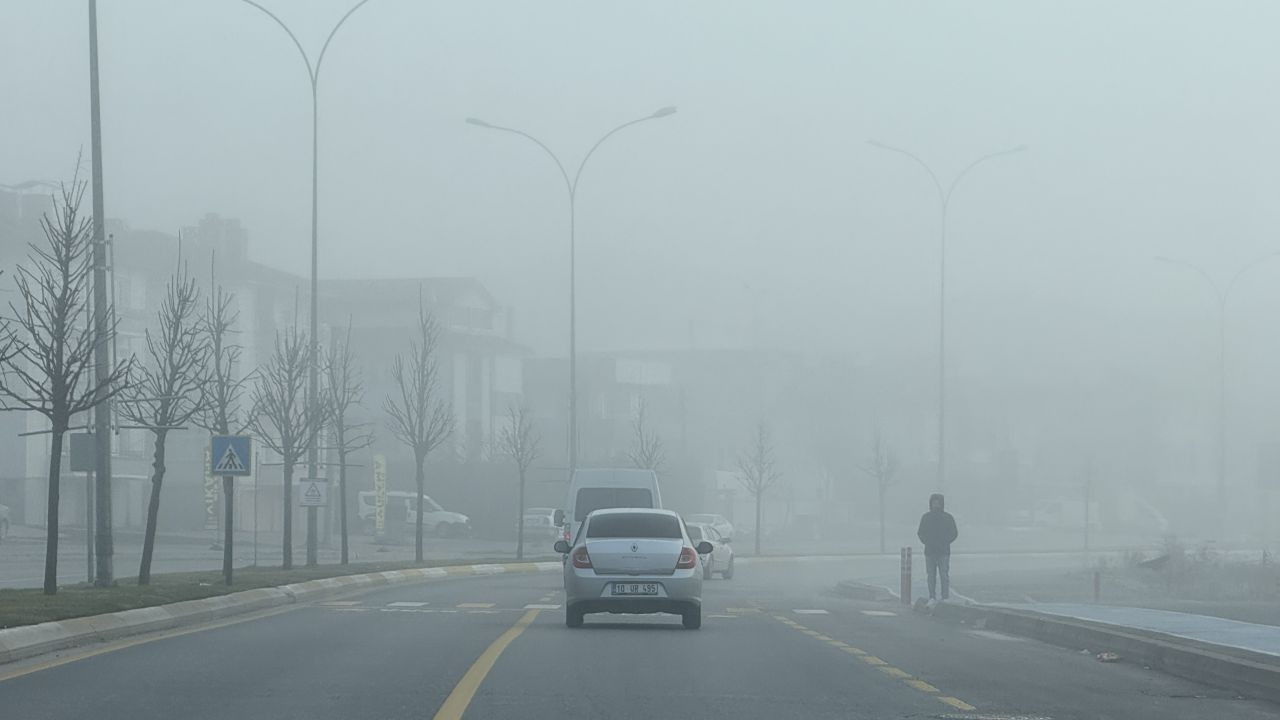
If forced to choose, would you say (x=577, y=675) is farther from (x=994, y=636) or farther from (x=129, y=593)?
(x=129, y=593)

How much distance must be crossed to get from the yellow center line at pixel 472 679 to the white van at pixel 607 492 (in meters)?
13.7

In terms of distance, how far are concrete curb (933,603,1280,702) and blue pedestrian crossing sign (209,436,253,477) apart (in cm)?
1088

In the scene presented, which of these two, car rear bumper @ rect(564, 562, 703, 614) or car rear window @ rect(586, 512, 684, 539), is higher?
car rear window @ rect(586, 512, 684, 539)

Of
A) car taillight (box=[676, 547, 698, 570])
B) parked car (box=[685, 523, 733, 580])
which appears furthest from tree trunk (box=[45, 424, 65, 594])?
parked car (box=[685, 523, 733, 580])

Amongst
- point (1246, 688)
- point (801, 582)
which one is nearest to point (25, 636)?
point (1246, 688)

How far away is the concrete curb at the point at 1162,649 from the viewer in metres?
13.9

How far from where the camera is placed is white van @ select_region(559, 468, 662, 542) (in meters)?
33.2

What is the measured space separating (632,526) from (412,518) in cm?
5559

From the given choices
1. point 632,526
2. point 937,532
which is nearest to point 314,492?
point 937,532

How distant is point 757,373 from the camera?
4926 inches

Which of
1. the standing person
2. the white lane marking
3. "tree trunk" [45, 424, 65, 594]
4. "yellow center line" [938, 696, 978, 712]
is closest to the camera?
"yellow center line" [938, 696, 978, 712]

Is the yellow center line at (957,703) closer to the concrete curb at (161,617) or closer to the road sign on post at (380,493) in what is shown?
the concrete curb at (161,617)

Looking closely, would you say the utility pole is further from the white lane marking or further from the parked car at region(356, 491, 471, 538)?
the parked car at region(356, 491, 471, 538)

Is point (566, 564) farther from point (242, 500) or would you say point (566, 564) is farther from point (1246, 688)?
point (242, 500)
